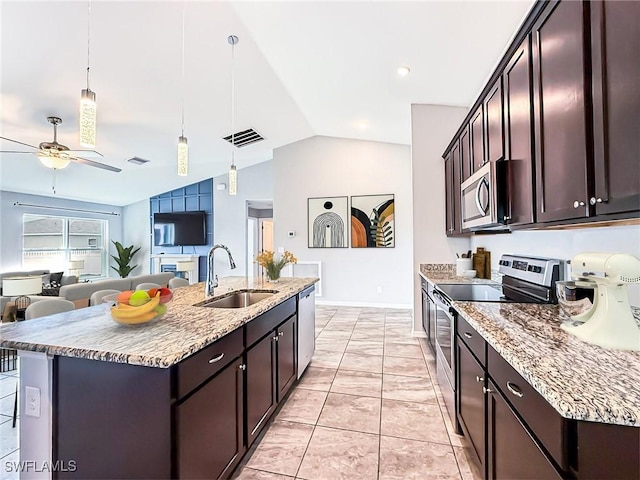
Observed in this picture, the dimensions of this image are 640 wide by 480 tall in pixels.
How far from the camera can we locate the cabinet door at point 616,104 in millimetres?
913

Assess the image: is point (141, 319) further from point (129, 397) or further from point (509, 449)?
point (509, 449)

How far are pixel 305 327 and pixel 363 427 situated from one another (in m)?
1.06

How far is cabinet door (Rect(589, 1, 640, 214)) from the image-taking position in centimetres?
91

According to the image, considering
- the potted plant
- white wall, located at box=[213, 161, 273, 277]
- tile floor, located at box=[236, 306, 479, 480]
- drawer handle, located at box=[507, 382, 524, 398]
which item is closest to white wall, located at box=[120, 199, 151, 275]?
the potted plant

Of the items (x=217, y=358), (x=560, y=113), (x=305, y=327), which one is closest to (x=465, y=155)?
(x=560, y=113)

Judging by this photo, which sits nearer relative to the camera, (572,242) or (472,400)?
(472,400)

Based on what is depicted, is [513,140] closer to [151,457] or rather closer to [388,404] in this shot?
[388,404]

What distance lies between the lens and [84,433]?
47.8 inches

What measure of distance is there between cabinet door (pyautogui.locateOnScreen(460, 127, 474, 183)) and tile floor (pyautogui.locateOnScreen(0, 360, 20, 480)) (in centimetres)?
336

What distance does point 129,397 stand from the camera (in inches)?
45.6

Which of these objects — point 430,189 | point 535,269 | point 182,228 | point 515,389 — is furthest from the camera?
point 182,228

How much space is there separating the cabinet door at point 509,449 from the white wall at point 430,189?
2.88m

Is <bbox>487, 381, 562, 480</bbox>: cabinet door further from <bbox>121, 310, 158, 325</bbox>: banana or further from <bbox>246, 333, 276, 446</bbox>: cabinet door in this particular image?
<bbox>121, 310, 158, 325</bbox>: banana

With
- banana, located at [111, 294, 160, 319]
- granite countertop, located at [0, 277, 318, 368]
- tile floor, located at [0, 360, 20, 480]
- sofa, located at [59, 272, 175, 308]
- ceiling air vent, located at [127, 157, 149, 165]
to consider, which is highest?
ceiling air vent, located at [127, 157, 149, 165]
